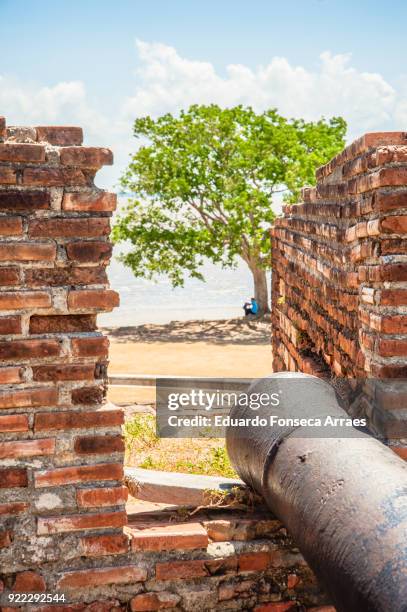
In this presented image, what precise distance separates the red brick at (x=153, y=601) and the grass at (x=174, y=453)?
1.22 meters

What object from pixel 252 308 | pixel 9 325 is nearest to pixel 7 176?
pixel 9 325

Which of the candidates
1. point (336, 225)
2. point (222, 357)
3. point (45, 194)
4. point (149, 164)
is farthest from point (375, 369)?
point (149, 164)

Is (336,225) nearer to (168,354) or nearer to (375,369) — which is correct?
(375,369)

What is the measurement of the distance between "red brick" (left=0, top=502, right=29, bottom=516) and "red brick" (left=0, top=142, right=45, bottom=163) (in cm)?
126

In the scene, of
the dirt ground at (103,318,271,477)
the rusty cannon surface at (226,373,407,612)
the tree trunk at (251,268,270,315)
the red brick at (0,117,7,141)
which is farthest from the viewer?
the tree trunk at (251,268,270,315)

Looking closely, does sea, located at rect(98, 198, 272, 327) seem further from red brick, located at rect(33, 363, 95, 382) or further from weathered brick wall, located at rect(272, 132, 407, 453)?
red brick, located at rect(33, 363, 95, 382)

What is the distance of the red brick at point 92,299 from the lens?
8.74 ft

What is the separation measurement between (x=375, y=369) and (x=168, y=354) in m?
12.9

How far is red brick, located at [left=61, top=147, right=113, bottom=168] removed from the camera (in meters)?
2.62

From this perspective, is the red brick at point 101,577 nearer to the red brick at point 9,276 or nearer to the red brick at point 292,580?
the red brick at point 292,580

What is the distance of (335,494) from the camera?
2.13 metres

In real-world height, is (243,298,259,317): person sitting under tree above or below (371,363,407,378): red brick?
below

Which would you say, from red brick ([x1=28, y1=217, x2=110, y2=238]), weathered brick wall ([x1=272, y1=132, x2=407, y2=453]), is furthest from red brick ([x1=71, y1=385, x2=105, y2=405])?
weathered brick wall ([x1=272, y1=132, x2=407, y2=453])

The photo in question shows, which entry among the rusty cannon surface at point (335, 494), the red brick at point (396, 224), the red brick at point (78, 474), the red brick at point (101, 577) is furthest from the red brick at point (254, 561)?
the red brick at point (396, 224)
